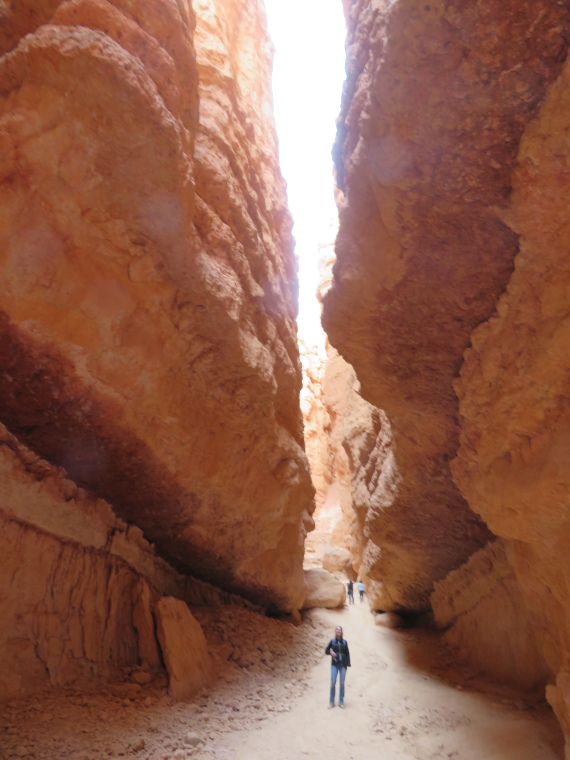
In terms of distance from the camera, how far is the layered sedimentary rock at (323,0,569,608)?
3023mm

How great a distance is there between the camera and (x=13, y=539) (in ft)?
15.0

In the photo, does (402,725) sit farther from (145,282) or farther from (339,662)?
(145,282)

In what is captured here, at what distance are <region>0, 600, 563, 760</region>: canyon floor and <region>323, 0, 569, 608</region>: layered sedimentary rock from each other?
2.62 metres

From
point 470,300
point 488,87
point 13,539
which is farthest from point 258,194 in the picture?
point 13,539

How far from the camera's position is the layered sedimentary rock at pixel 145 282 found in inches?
150

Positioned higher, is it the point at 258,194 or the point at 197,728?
the point at 258,194

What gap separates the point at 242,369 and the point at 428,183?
2976 mm

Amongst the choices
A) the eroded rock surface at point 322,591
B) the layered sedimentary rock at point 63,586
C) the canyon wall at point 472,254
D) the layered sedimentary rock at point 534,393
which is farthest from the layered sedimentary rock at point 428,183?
the eroded rock surface at point 322,591

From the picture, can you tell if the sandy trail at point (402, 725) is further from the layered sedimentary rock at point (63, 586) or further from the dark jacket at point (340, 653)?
the layered sedimentary rock at point (63, 586)

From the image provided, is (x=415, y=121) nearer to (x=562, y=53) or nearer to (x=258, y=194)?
(x=562, y=53)

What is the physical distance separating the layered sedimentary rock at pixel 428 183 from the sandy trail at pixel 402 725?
8.13 feet

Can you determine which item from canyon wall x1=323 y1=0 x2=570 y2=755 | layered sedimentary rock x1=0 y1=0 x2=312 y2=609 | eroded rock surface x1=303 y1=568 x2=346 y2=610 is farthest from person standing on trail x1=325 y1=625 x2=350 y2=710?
eroded rock surface x1=303 y1=568 x2=346 y2=610

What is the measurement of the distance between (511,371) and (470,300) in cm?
75

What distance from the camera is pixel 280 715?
582 centimetres
